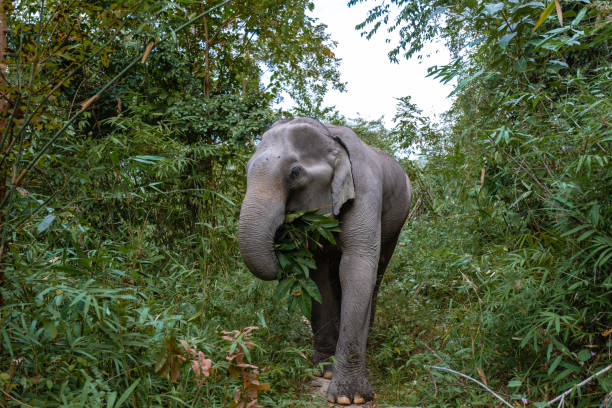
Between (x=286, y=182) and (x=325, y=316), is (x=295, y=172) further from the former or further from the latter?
(x=325, y=316)

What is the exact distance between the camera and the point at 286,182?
3.58m

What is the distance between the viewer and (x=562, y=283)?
8.61 feet

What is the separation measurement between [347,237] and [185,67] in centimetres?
327

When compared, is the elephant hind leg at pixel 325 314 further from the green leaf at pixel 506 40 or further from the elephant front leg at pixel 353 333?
the green leaf at pixel 506 40

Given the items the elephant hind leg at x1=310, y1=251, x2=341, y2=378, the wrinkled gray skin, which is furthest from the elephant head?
the elephant hind leg at x1=310, y1=251, x2=341, y2=378

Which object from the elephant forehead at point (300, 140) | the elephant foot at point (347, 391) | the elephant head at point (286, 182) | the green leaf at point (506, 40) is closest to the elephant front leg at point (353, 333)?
the elephant foot at point (347, 391)

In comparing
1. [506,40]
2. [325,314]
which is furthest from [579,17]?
[325,314]

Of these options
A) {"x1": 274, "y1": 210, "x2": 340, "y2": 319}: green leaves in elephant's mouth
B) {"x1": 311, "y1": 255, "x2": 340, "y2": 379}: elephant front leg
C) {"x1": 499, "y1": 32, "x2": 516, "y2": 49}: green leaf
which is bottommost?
{"x1": 311, "y1": 255, "x2": 340, "y2": 379}: elephant front leg

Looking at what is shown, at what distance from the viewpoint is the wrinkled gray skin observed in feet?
11.1

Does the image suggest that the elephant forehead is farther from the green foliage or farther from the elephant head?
the green foliage

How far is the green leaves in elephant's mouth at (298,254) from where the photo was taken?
11.0ft

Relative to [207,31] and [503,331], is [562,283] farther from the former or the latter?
[207,31]

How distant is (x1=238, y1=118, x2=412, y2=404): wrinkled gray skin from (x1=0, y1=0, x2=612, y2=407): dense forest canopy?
0.28m

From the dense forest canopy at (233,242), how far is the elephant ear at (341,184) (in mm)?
838
